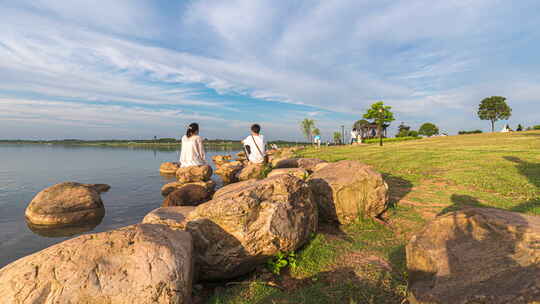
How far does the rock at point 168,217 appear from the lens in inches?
208

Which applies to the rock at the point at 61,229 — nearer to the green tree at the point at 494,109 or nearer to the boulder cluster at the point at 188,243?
the boulder cluster at the point at 188,243

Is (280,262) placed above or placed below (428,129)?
below

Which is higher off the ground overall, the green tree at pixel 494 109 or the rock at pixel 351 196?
the green tree at pixel 494 109

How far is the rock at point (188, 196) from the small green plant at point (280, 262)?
18.5 ft

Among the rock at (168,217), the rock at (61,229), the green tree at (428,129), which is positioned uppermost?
the green tree at (428,129)

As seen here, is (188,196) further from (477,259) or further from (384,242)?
(477,259)

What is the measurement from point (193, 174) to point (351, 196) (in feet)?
25.4

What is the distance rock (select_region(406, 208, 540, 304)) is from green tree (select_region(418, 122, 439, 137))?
4154 inches

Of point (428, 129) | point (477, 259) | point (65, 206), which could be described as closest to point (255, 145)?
point (65, 206)

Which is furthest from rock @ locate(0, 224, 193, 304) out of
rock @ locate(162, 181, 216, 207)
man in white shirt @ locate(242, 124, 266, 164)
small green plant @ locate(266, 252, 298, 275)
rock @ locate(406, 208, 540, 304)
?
man in white shirt @ locate(242, 124, 266, 164)

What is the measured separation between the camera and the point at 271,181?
4.87 m

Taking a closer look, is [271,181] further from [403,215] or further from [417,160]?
[417,160]

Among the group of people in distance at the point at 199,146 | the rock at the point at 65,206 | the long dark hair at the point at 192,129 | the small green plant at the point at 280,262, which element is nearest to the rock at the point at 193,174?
the group of people in distance at the point at 199,146

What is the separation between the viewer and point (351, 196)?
605 centimetres
